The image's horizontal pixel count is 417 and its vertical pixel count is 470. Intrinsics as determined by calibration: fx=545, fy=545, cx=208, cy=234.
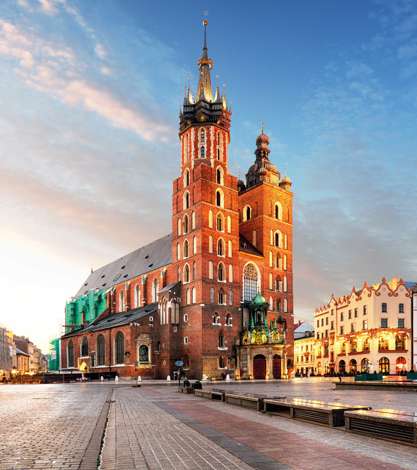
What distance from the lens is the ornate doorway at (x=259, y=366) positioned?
66875 mm

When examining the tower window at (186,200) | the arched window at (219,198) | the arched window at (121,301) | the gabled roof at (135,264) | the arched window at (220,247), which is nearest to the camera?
the arched window at (220,247)

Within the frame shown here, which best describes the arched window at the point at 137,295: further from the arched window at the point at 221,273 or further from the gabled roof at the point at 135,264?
the arched window at the point at 221,273

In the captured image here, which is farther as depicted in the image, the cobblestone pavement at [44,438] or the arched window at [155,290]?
the arched window at [155,290]

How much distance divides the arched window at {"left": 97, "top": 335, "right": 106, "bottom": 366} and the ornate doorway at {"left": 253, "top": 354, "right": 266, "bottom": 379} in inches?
935

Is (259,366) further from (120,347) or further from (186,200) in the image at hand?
(186,200)

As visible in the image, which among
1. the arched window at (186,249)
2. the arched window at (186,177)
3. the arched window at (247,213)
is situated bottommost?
the arched window at (186,249)

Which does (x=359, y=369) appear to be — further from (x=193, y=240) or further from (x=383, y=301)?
(x=193, y=240)

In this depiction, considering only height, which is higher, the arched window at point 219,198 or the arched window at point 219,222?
the arched window at point 219,198

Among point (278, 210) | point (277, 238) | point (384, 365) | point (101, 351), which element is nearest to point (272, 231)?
point (277, 238)

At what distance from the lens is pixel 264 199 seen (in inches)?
2985

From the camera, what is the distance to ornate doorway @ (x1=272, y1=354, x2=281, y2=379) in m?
67.6

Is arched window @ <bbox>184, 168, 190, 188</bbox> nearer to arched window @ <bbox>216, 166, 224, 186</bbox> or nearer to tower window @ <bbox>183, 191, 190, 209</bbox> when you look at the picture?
tower window @ <bbox>183, 191, 190, 209</bbox>

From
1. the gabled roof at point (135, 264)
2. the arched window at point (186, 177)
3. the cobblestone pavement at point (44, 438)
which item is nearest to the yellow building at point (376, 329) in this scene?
the gabled roof at point (135, 264)

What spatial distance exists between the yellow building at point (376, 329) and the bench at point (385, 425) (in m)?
66.4
